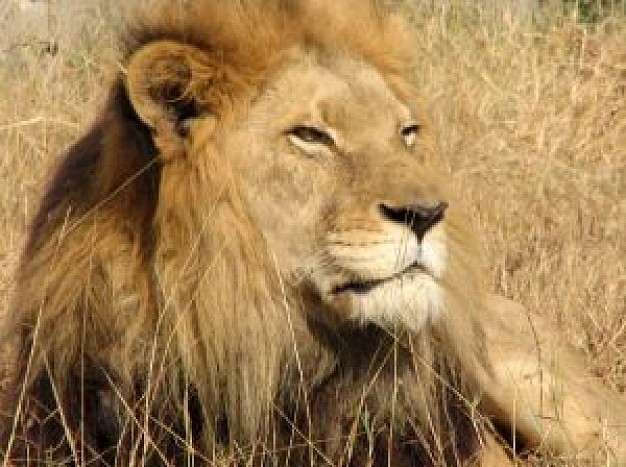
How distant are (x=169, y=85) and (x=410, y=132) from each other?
0.55 meters

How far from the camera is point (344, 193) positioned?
3.00m

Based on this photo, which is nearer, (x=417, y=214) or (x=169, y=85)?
(x=417, y=214)

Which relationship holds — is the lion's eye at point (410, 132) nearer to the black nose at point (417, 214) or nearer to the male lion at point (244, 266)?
the male lion at point (244, 266)

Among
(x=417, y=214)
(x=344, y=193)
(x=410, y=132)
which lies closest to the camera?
(x=417, y=214)

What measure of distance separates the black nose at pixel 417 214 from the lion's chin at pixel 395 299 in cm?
8

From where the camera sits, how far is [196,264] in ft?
9.87

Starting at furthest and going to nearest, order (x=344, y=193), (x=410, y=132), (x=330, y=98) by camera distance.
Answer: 1. (x=410, y=132)
2. (x=330, y=98)
3. (x=344, y=193)

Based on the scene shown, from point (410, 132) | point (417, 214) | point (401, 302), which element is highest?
point (410, 132)

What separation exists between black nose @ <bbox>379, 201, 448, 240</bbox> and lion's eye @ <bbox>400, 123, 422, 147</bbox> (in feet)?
1.20

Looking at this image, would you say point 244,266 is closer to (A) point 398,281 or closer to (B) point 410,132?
(A) point 398,281

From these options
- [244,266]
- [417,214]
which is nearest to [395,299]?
[417,214]

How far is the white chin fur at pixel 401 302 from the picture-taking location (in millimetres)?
2891

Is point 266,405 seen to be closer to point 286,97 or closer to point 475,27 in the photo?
point 286,97

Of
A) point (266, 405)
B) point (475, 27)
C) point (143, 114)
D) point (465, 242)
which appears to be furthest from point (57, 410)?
point (475, 27)
